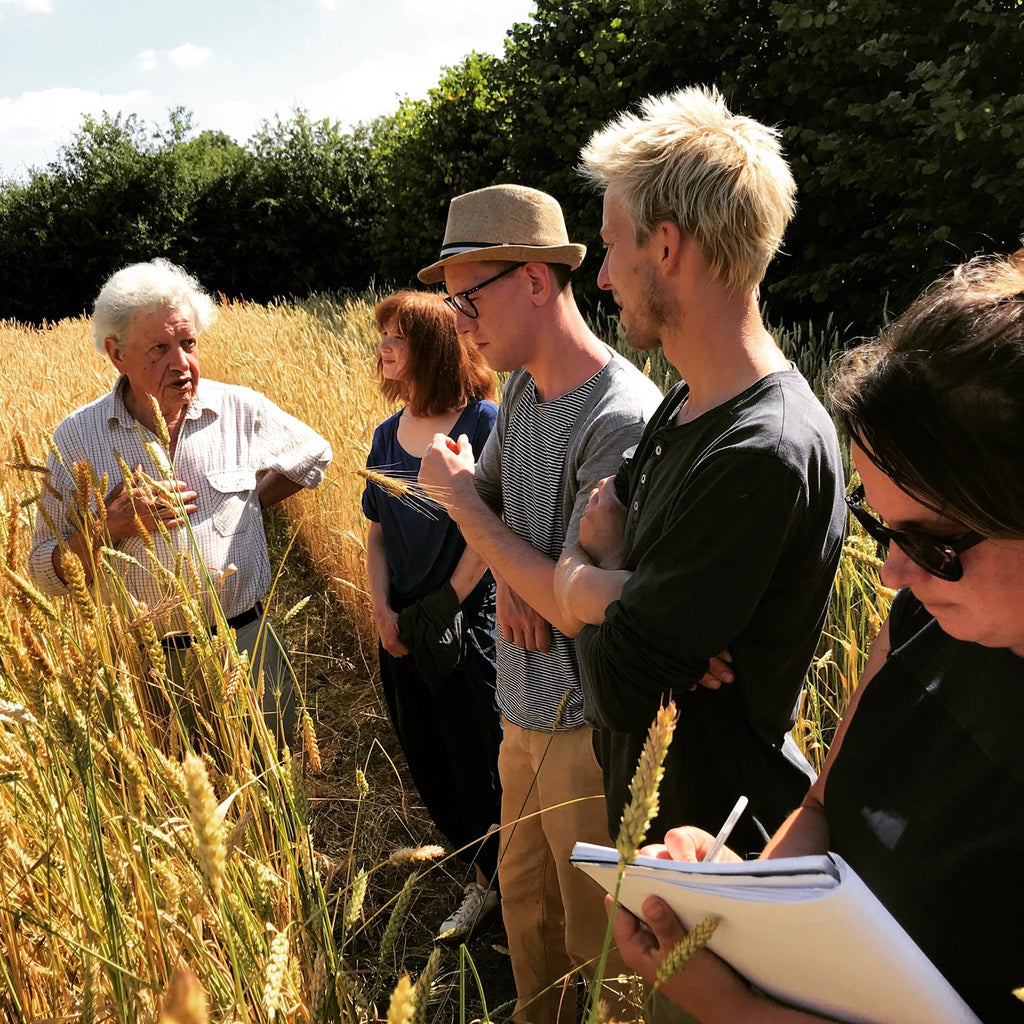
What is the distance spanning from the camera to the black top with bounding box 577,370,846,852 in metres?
1.31

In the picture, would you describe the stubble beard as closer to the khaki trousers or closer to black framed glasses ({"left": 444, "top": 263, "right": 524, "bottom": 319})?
black framed glasses ({"left": 444, "top": 263, "right": 524, "bottom": 319})

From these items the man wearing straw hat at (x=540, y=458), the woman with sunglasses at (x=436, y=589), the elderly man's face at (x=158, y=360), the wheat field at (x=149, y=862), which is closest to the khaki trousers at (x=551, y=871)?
the man wearing straw hat at (x=540, y=458)

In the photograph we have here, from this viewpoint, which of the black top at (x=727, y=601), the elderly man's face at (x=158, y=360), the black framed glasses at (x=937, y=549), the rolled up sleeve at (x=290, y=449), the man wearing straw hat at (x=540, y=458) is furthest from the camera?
the rolled up sleeve at (x=290, y=449)

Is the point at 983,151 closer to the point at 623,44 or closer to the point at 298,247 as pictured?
the point at 623,44

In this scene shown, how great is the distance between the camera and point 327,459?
324 cm

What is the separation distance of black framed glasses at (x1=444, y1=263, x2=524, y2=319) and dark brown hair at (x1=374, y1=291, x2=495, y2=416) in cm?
79

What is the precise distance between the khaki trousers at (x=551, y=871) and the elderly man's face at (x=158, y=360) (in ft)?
4.87

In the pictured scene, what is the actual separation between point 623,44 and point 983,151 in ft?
13.7

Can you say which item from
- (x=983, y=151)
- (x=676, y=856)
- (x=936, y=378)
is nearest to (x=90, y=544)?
(x=676, y=856)

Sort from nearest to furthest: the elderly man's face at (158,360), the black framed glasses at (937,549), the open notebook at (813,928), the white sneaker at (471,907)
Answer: the open notebook at (813,928) < the black framed glasses at (937,549) < the white sneaker at (471,907) < the elderly man's face at (158,360)

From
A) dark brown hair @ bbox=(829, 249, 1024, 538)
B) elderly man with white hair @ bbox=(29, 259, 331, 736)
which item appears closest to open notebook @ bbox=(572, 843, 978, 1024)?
dark brown hair @ bbox=(829, 249, 1024, 538)

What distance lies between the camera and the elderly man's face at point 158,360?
283 cm

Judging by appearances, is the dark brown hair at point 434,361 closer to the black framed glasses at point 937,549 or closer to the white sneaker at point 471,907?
the white sneaker at point 471,907

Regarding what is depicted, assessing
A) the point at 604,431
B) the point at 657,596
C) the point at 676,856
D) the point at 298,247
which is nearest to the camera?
the point at 676,856
